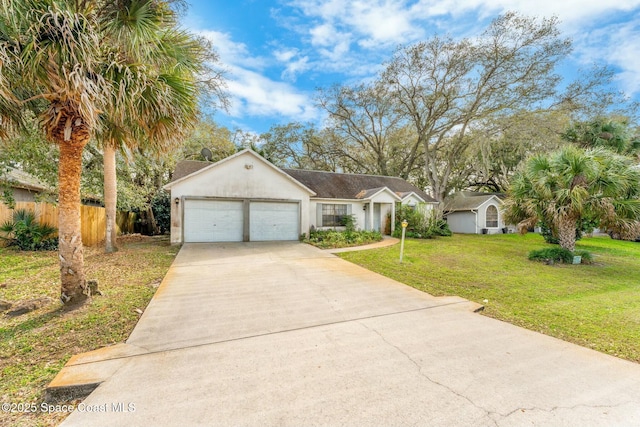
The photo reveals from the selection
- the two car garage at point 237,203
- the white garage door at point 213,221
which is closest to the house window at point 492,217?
the two car garage at point 237,203

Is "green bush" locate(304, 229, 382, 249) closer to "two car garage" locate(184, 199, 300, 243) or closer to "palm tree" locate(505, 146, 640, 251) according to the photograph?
"two car garage" locate(184, 199, 300, 243)

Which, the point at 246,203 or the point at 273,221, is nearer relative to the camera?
the point at 246,203

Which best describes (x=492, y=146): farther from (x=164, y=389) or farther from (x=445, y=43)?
(x=164, y=389)

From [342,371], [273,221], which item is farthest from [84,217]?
[342,371]

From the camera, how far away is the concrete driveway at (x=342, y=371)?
2.37m

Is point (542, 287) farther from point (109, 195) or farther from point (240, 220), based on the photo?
point (109, 195)

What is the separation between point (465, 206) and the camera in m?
22.6

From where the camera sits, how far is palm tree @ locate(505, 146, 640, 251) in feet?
29.9

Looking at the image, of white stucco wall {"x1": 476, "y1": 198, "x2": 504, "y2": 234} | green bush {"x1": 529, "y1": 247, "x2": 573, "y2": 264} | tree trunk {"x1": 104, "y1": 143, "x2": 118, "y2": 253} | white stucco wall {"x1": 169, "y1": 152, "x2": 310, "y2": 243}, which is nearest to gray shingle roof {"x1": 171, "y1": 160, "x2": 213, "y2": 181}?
white stucco wall {"x1": 169, "y1": 152, "x2": 310, "y2": 243}

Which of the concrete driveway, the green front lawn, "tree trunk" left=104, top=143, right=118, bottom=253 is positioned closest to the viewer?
the concrete driveway

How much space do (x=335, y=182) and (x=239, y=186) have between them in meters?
7.34

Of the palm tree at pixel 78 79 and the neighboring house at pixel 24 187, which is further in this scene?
the neighboring house at pixel 24 187

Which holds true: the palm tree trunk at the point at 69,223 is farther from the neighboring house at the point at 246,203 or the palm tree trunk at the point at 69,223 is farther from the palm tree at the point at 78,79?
the neighboring house at the point at 246,203

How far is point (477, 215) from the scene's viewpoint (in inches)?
865
